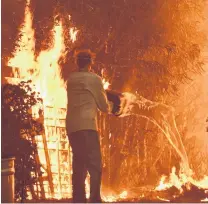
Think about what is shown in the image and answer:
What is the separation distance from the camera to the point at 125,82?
23.6 ft

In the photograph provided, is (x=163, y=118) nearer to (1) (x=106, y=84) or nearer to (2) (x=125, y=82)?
Answer: (2) (x=125, y=82)

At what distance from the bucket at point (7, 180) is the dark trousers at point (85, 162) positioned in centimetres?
64

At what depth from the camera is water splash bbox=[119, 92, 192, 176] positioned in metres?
7.34

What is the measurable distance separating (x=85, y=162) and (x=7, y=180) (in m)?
0.81

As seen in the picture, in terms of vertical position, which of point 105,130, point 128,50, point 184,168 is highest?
point 128,50

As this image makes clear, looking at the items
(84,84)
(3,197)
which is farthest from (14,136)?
(84,84)

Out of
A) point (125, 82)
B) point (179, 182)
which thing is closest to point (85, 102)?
point (125, 82)

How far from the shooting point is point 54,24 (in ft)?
22.6

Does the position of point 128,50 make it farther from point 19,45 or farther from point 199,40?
point 19,45

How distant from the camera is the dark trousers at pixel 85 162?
5.02 m

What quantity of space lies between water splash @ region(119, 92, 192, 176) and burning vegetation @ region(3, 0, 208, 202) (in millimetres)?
13

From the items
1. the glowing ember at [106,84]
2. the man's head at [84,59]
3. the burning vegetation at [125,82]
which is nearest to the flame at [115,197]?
the burning vegetation at [125,82]

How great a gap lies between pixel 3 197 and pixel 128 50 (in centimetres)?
263

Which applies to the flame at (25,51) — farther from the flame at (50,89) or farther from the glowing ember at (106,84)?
the glowing ember at (106,84)
